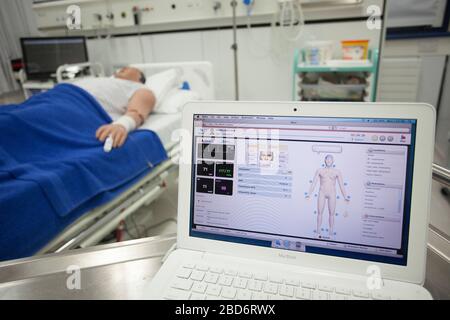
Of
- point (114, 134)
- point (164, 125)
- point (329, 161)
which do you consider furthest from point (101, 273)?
point (164, 125)

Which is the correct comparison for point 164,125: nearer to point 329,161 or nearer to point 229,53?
point 229,53

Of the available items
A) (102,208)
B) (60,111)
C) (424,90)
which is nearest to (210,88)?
(60,111)

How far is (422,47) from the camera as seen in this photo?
915mm

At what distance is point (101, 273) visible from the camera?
0.52 meters

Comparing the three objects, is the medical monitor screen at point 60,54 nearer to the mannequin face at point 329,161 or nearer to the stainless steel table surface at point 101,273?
the stainless steel table surface at point 101,273

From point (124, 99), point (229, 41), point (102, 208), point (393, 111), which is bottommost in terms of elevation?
point (102, 208)

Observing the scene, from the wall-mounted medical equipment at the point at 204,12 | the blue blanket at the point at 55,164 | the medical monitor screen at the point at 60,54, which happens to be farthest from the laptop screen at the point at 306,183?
the medical monitor screen at the point at 60,54

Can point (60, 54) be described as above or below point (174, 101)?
above

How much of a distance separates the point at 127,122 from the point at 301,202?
1225mm

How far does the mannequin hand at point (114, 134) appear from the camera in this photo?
133 centimetres

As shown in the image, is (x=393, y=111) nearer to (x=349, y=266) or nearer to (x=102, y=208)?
(x=349, y=266)

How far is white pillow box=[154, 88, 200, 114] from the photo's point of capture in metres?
1.95

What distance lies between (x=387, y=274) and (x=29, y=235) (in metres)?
0.96

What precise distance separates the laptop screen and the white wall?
6.69ft
